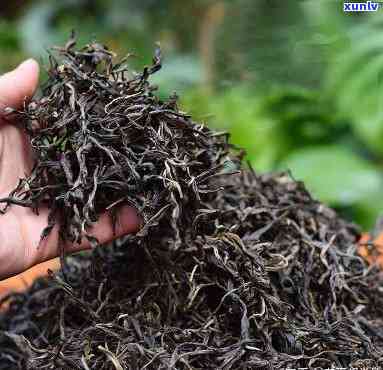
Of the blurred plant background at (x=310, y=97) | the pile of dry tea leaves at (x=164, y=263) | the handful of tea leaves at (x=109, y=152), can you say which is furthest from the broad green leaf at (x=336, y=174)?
the handful of tea leaves at (x=109, y=152)

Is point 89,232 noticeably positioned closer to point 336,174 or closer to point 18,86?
point 18,86

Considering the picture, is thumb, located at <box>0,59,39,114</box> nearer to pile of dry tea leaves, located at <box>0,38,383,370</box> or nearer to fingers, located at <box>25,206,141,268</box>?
pile of dry tea leaves, located at <box>0,38,383,370</box>

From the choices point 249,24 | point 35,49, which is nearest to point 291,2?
point 249,24

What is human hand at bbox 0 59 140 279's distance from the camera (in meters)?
0.98

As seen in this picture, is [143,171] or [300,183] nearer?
[143,171]

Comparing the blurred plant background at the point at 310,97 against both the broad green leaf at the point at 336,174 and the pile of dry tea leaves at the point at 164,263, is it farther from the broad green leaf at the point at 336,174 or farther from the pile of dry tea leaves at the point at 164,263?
the pile of dry tea leaves at the point at 164,263

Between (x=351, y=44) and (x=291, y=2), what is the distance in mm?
299

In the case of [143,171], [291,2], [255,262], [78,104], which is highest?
[291,2]

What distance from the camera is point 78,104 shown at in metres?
0.96

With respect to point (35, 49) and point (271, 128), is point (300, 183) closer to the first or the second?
point (271, 128)

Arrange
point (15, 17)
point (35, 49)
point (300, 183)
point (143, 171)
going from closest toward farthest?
point (143, 171)
point (300, 183)
point (35, 49)
point (15, 17)

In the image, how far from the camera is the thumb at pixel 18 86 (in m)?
1.01

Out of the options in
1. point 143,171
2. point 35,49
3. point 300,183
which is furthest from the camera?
point 35,49

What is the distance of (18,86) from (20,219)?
0.22 metres
